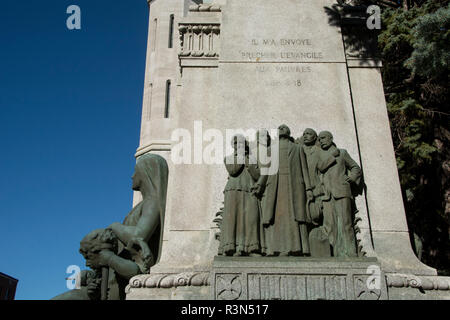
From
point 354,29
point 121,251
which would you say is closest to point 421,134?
point 354,29

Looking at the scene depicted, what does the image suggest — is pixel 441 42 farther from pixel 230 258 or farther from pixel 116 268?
pixel 116 268

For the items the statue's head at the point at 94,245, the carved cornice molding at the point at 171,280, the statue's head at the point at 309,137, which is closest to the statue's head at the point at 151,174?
the statue's head at the point at 94,245

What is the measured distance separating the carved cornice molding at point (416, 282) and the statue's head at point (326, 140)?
2373 millimetres

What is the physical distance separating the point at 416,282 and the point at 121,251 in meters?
4.98

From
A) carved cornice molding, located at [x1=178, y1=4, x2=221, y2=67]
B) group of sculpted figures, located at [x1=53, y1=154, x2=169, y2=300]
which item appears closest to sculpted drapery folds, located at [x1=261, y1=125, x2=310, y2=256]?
group of sculpted figures, located at [x1=53, y1=154, x2=169, y2=300]

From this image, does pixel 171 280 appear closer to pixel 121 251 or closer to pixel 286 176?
pixel 121 251

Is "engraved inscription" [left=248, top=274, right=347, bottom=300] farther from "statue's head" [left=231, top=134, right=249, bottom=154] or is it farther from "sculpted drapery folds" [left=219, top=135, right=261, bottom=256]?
"statue's head" [left=231, top=134, right=249, bottom=154]

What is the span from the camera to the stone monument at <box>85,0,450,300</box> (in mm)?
6285

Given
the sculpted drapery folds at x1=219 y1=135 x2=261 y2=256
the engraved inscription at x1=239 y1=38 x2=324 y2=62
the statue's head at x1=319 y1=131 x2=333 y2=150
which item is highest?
the engraved inscription at x1=239 y1=38 x2=324 y2=62

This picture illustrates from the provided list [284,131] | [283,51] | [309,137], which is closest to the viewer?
[284,131]

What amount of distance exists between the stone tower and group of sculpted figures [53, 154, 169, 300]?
13.9 inches

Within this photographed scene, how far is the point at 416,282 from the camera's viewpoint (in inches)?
260

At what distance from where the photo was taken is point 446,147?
15445 millimetres
